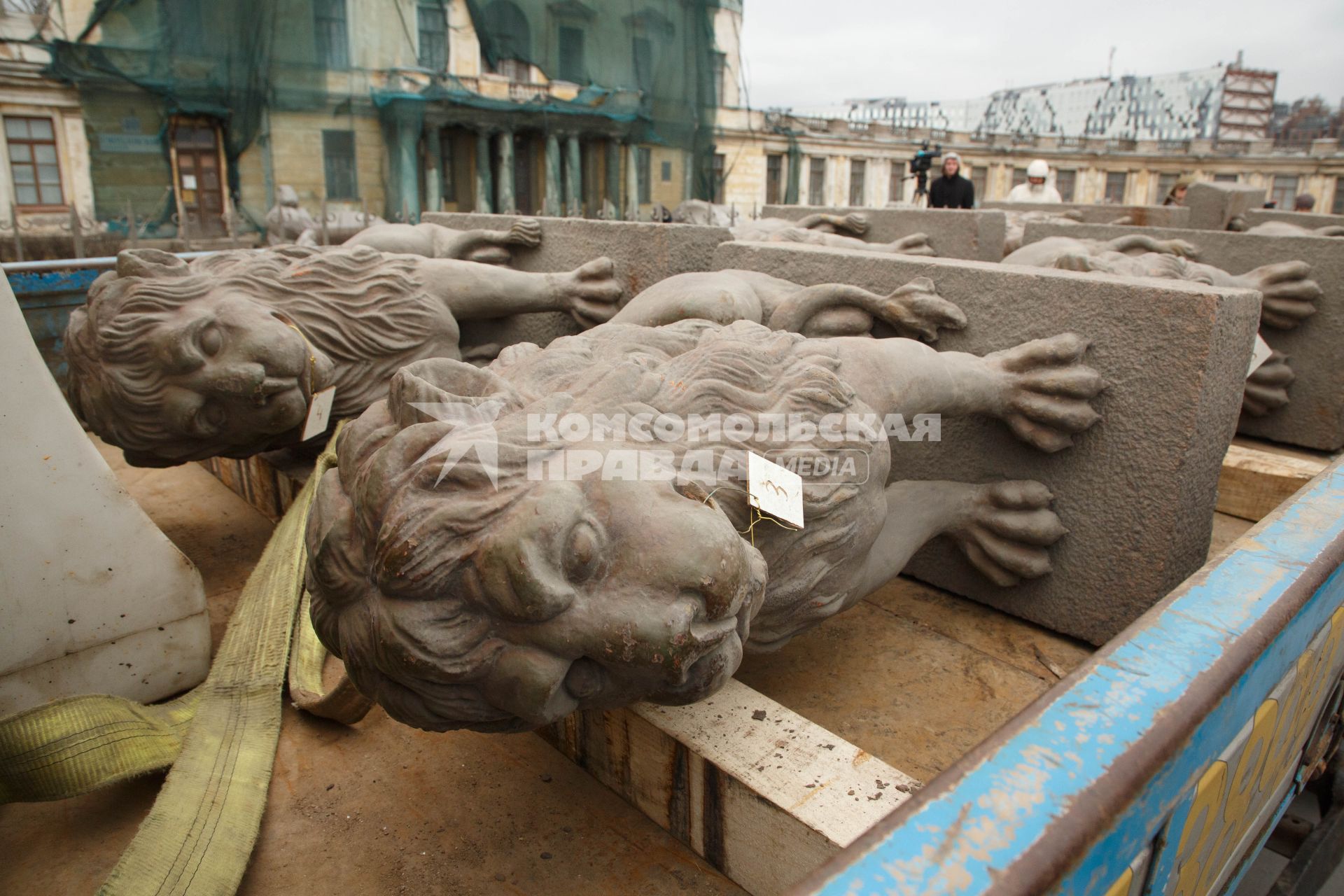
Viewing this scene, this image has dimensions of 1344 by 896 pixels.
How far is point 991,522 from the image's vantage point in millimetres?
2203

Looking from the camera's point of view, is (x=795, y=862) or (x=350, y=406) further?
(x=350, y=406)

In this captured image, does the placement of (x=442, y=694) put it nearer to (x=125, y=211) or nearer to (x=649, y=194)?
(x=125, y=211)

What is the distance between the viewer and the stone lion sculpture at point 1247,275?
2.74 metres

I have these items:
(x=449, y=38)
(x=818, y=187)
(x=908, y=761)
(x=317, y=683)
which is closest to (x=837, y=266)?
(x=908, y=761)

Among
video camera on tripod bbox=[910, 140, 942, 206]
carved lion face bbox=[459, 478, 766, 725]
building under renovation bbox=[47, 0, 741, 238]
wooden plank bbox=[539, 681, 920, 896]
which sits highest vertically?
building under renovation bbox=[47, 0, 741, 238]

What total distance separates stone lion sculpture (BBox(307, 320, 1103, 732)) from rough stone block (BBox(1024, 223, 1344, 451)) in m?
2.56

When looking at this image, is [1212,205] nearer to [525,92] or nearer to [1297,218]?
[1297,218]

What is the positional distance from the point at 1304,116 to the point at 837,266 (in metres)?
49.4

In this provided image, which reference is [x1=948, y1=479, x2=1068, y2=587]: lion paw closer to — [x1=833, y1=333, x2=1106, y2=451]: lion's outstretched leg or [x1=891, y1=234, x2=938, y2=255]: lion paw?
[x1=833, y1=333, x2=1106, y2=451]: lion's outstretched leg

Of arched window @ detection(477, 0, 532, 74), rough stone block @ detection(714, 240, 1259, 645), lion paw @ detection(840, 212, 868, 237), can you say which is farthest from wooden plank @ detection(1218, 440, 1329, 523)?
arched window @ detection(477, 0, 532, 74)

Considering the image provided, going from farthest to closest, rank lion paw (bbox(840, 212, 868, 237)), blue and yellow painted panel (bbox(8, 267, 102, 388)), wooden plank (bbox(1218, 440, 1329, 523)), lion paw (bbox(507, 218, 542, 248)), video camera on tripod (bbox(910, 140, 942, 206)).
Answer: video camera on tripod (bbox(910, 140, 942, 206)) → lion paw (bbox(840, 212, 868, 237)) → blue and yellow painted panel (bbox(8, 267, 102, 388)) → lion paw (bbox(507, 218, 542, 248)) → wooden plank (bbox(1218, 440, 1329, 523))

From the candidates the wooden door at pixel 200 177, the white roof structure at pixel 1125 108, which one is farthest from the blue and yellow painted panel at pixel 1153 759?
the white roof structure at pixel 1125 108

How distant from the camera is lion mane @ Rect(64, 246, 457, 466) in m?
2.28

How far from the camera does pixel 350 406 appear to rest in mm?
2779
